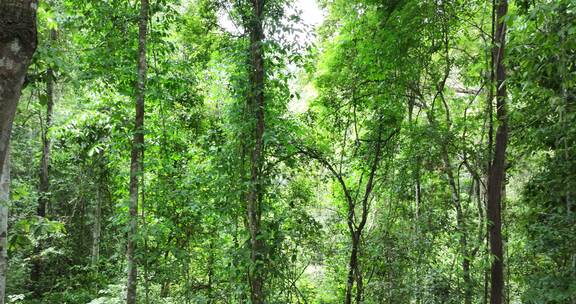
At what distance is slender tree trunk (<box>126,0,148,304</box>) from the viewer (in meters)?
5.13

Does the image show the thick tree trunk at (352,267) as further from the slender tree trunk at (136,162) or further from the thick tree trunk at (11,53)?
the thick tree trunk at (11,53)

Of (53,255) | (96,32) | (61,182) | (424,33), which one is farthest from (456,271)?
(61,182)

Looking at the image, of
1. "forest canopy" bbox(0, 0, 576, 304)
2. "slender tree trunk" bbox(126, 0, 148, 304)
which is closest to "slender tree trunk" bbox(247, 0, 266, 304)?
"forest canopy" bbox(0, 0, 576, 304)

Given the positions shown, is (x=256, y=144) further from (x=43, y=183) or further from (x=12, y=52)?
(x=43, y=183)

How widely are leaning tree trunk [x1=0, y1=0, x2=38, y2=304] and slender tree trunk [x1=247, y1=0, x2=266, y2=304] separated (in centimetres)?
396

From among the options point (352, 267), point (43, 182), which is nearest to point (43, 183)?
point (43, 182)

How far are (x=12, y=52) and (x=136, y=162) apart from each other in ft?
13.9

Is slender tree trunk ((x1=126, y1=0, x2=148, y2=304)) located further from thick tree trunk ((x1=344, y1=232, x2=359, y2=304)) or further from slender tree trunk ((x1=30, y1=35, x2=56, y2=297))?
slender tree trunk ((x1=30, y1=35, x2=56, y2=297))

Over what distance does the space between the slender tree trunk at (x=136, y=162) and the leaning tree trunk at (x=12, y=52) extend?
394 cm

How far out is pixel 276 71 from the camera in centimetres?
575

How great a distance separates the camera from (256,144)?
18.1 ft

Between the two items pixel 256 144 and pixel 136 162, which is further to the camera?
pixel 256 144

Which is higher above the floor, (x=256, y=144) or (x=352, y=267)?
(x=256, y=144)

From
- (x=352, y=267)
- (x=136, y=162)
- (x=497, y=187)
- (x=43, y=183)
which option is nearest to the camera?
(x=136, y=162)
